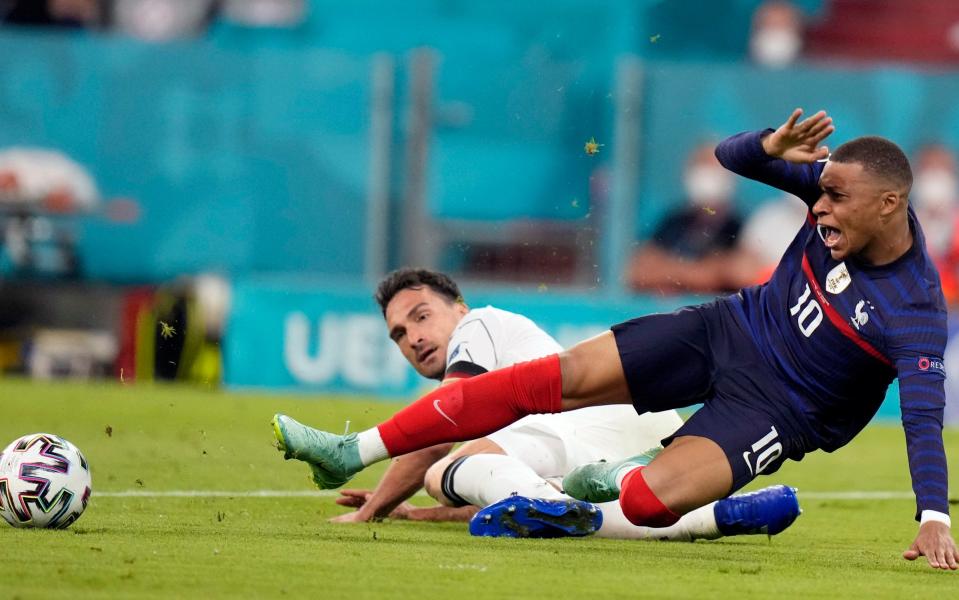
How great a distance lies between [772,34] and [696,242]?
372 centimetres

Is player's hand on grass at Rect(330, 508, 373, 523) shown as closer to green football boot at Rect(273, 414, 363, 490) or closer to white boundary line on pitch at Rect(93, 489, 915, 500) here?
green football boot at Rect(273, 414, 363, 490)

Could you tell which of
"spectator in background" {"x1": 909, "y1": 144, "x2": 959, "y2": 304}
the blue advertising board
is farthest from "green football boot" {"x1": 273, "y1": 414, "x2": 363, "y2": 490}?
"spectator in background" {"x1": 909, "y1": 144, "x2": 959, "y2": 304}

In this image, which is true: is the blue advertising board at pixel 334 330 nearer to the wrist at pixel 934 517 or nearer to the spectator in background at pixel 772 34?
the spectator in background at pixel 772 34

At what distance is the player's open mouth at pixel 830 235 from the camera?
5609mm

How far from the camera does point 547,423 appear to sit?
22.4 feet

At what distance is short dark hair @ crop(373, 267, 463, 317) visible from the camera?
7105 mm

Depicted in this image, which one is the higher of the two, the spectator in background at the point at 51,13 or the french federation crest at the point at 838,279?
the spectator in background at the point at 51,13

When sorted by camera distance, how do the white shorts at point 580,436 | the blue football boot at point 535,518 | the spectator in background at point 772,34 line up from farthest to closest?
the spectator in background at point 772,34, the white shorts at point 580,436, the blue football boot at point 535,518

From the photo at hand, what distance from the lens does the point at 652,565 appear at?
548cm

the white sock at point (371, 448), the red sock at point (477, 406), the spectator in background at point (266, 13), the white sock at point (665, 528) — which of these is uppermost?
the spectator in background at point (266, 13)

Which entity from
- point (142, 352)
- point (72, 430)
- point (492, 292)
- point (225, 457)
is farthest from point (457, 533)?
point (142, 352)

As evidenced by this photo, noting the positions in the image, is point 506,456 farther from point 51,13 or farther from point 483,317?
point 51,13

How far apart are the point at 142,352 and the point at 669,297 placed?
4.80 m

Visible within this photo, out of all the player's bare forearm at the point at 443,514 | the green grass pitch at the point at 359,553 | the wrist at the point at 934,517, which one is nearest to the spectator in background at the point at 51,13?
the green grass pitch at the point at 359,553
